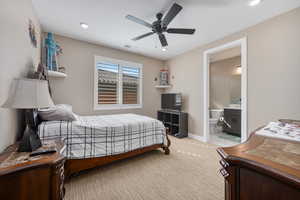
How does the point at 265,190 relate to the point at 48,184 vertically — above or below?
above

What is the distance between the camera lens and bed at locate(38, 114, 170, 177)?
178cm

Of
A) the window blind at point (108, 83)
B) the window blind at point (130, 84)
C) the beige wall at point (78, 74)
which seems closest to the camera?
the beige wall at point (78, 74)

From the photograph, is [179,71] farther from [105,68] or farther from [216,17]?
[105,68]

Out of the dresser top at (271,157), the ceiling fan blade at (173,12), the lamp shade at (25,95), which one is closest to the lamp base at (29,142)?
the lamp shade at (25,95)

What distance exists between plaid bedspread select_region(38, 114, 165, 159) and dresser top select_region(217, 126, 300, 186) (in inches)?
67.5

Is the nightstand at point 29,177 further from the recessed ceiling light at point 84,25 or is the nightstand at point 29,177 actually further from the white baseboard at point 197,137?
the white baseboard at point 197,137

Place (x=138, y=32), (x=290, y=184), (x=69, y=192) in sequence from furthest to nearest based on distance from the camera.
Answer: (x=138, y=32) → (x=69, y=192) → (x=290, y=184)

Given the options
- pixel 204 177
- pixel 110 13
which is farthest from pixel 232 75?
pixel 110 13

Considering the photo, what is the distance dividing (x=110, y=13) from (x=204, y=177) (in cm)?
317

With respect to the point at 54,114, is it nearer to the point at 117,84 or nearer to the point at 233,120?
the point at 117,84

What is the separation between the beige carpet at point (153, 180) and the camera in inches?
62.9

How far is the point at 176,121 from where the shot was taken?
165 inches

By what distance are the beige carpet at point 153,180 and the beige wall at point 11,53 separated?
1030 mm

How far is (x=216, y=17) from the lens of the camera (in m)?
2.35
